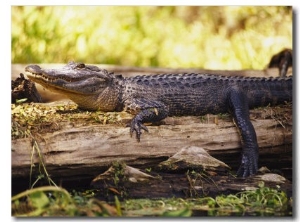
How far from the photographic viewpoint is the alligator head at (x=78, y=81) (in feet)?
11.0

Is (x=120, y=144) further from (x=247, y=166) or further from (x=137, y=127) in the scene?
(x=247, y=166)

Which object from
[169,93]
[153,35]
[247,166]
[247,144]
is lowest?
[247,166]

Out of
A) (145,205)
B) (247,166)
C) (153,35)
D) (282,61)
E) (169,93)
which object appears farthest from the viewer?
(153,35)

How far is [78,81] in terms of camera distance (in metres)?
3.48

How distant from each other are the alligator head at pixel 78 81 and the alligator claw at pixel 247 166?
87 centimetres

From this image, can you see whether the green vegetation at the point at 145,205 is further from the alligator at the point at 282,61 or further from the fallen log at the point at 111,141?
the alligator at the point at 282,61

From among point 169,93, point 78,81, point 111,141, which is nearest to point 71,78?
point 78,81

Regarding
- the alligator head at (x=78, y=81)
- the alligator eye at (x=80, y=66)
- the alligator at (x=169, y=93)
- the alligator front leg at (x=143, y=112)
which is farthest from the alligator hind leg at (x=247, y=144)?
the alligator eye at (x=80, y=66)

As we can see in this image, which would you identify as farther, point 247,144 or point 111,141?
point 247,144

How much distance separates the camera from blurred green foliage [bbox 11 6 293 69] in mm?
3771

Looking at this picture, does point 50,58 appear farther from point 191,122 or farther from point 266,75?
point 266,75

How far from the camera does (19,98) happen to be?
11.7 ft

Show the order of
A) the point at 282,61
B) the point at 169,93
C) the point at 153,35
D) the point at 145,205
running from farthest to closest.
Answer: the point at 153,35 → the point at 282,61 → the point at 169,93 → the point at 145,205

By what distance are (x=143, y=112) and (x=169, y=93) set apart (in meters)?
0.25
